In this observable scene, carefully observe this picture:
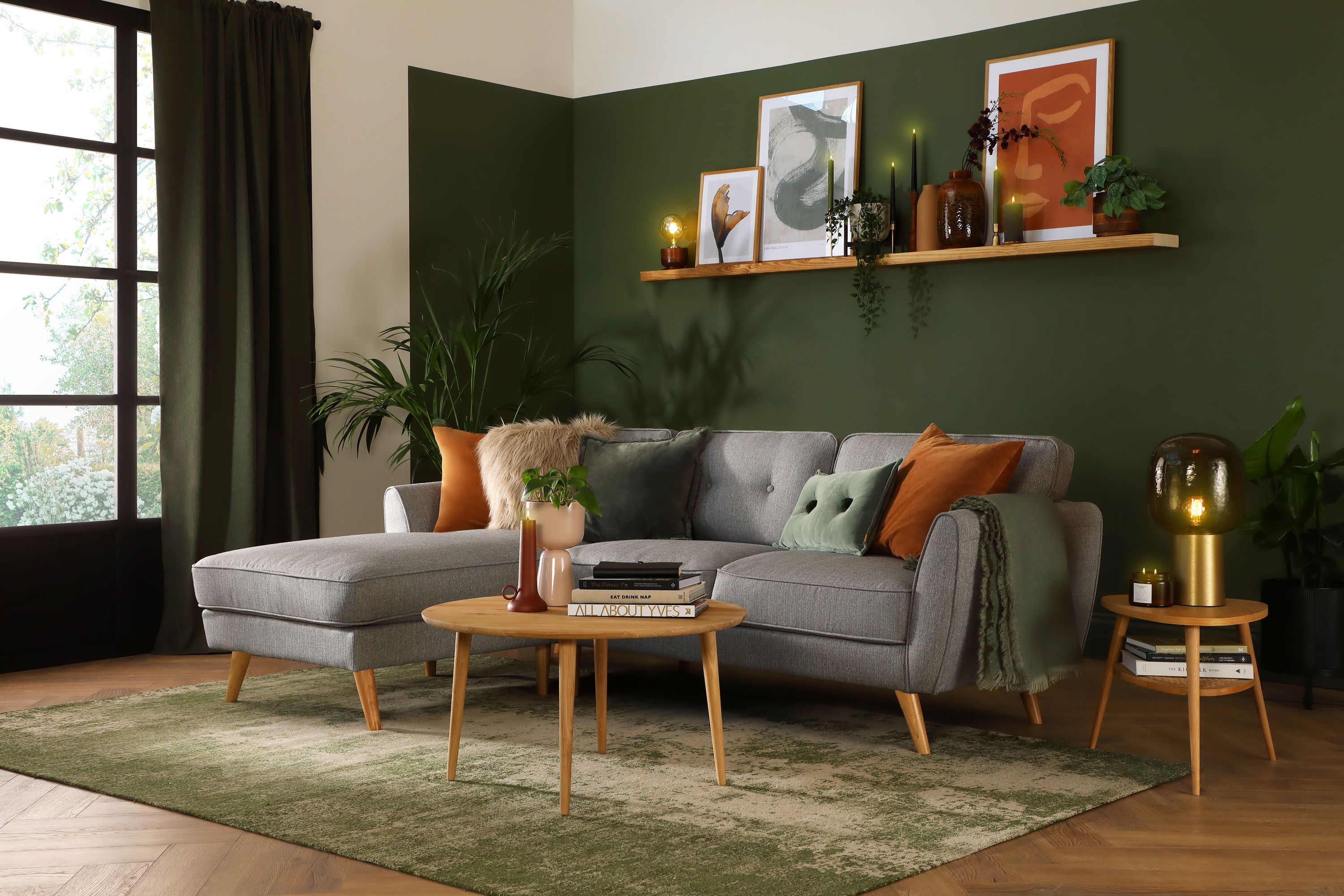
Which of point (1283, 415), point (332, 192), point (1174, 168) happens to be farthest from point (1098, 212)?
point (332, 192)

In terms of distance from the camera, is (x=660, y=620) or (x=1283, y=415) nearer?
(x=660, y=620)

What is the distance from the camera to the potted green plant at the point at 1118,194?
4.66 meters

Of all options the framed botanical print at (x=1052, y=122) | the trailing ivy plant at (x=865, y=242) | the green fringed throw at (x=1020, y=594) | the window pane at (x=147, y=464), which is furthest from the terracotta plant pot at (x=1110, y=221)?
the window pane at (x=147, y=464)

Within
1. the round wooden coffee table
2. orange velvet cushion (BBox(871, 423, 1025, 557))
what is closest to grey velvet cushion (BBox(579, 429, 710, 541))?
orange velvet cushion (BBox(871, 423, 1025, 557))

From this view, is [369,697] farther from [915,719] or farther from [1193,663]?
[1193,663]

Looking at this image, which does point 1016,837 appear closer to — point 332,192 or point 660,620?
point 660,620

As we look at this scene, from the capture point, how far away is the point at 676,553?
409 centimetres

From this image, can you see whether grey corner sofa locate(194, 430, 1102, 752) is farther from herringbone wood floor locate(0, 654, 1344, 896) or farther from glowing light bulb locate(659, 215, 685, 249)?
glowing light bulb locate(659, 215, 685, 249)

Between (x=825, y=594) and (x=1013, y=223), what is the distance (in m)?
2.03

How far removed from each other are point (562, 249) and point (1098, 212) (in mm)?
2690

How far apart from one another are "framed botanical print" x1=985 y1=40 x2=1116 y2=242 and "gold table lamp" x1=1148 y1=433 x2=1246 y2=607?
5.28ft

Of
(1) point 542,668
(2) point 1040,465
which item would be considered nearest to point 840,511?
(2) point 1040,465

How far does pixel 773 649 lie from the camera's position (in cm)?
372

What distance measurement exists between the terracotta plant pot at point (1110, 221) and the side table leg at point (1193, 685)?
74.6 inches
